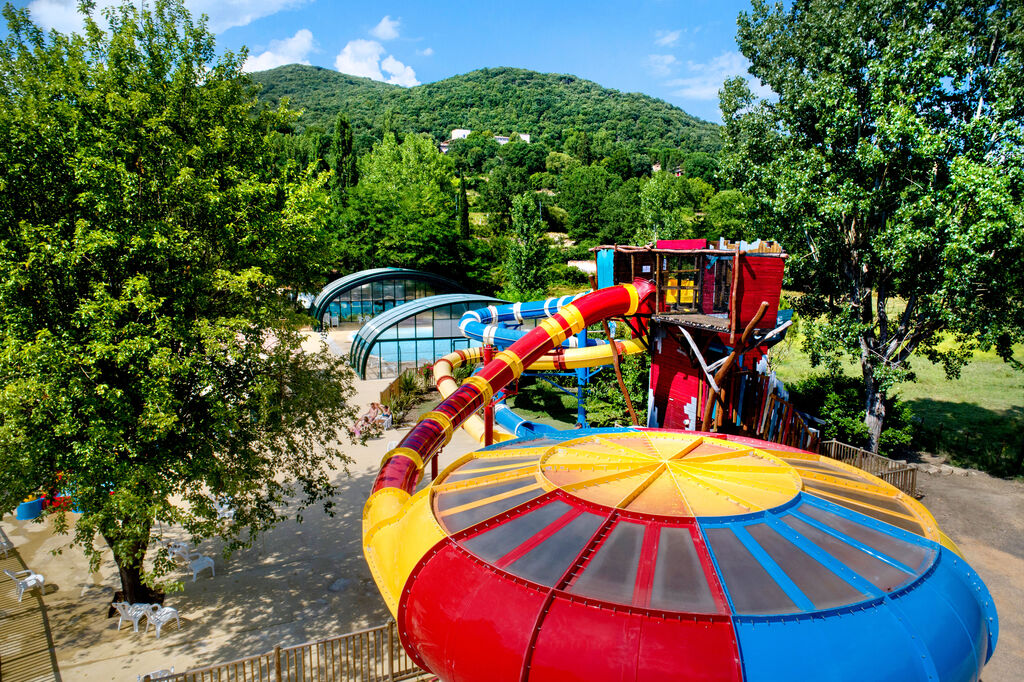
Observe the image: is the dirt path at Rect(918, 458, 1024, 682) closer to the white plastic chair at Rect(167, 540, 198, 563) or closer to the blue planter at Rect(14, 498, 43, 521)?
the white plastic chair at Rect(167, 540, 198, 563)

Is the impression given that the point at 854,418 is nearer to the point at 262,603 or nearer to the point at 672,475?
the point at 672,475

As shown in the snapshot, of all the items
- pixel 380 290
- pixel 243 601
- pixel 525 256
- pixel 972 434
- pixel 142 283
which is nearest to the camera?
pixel 142 283

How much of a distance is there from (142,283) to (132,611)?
23.2ft

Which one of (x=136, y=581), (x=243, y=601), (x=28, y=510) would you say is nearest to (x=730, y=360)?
(x=243, y=601)

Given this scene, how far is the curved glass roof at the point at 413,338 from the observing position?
3234cm

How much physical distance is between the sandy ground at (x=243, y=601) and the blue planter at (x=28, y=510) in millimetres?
394

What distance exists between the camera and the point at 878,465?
20.1m

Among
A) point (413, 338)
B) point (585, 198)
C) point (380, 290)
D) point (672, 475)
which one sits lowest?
point (413, 338)

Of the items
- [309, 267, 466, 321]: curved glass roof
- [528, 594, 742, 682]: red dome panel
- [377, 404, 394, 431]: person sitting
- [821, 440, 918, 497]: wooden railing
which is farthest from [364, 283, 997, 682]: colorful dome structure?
[309, 267, 466, 321]: curved glass roof

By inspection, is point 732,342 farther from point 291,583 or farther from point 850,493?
point 291,583

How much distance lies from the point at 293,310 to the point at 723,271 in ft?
34.4

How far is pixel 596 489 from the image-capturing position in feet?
25.0

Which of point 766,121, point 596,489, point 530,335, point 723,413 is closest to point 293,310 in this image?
point 530,335

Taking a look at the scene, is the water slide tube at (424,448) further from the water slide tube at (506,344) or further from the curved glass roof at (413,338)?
the curved glass roof at (413,338)
